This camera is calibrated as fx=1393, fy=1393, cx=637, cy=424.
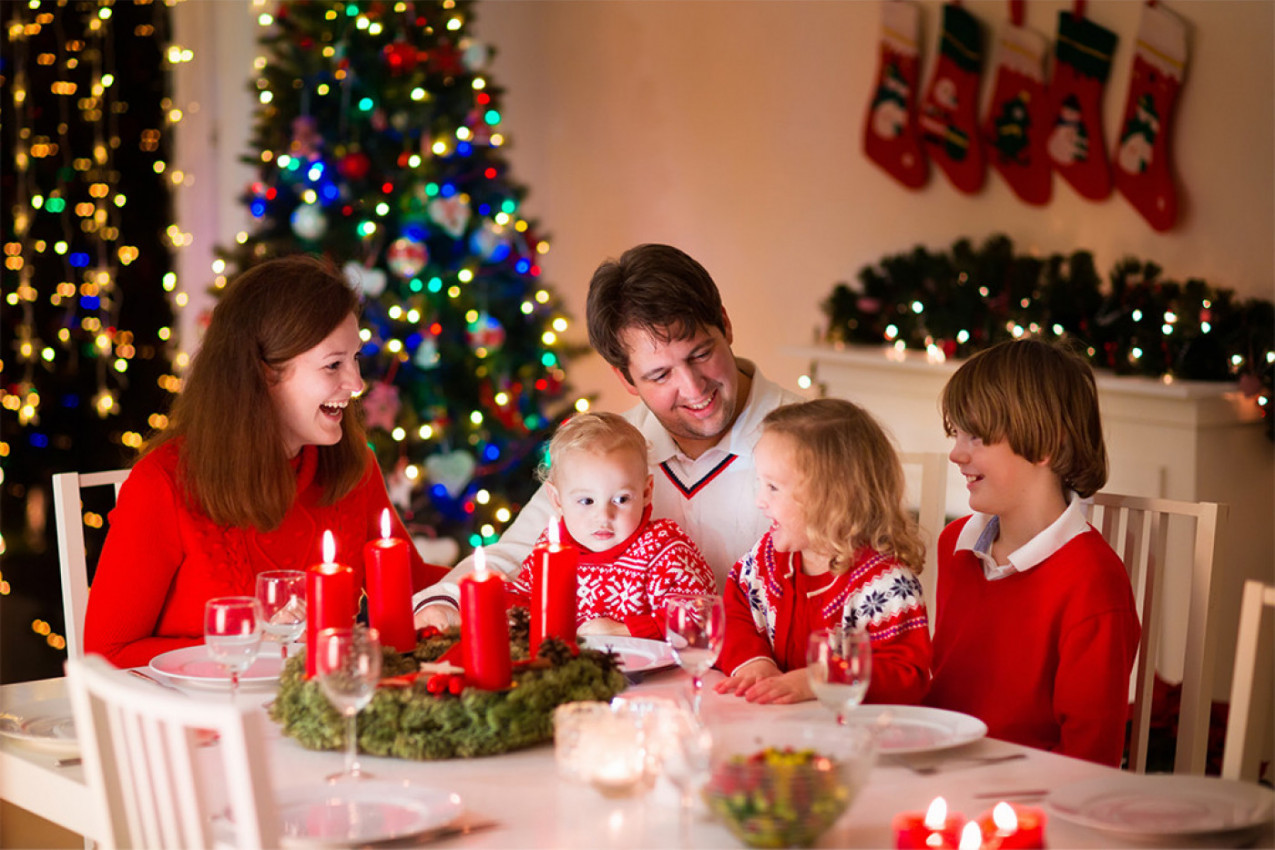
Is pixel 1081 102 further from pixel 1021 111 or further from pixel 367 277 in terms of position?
pixel 367 277

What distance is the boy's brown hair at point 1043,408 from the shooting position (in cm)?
216

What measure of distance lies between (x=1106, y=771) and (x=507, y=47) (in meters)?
5.34

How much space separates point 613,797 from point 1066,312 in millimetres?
2930

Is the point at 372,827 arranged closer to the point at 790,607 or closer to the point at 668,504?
→ the point at 790,607

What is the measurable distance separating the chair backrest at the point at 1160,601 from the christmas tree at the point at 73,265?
3191 mm

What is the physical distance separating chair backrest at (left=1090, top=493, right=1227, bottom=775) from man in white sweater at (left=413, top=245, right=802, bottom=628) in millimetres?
635

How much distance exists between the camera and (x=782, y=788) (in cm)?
126

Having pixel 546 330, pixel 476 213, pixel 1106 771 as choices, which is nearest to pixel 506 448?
pixel 546 330

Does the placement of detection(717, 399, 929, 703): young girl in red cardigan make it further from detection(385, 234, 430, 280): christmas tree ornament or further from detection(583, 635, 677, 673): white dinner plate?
detection(385, 234, 430, 280): christmas tree ornament

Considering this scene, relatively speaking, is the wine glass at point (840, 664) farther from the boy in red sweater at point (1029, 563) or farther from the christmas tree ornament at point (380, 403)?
the christmas tree ornament at point (380, 403)

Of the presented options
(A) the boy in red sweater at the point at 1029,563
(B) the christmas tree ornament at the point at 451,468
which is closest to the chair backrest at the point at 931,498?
(A) the boy in red sweater at the point at 1029,563

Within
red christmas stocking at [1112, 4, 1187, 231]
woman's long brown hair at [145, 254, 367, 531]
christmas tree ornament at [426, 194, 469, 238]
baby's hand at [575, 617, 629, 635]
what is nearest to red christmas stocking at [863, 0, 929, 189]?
red christmas stocking at [1112, 4, 1187, 231]

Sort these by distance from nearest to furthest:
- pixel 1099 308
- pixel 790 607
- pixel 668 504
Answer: pixel 790 607, pixel 668 504, pixel 1099 308

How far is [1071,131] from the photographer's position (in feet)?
13.8
